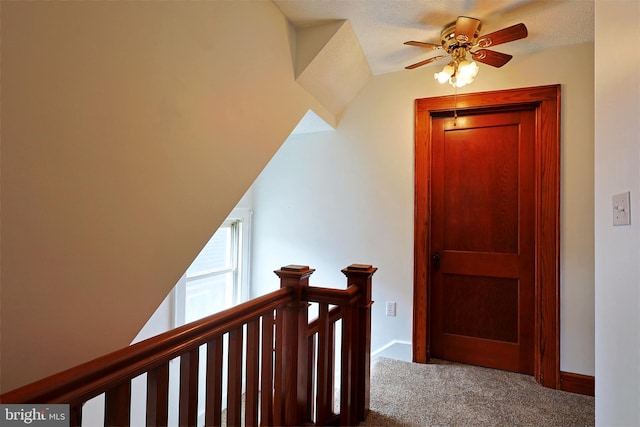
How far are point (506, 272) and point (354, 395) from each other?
1.52 m

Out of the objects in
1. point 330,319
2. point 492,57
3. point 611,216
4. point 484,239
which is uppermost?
point 492,57

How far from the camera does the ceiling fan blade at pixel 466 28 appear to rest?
1807 mm

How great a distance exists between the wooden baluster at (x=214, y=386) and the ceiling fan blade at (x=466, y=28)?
83.4 inches

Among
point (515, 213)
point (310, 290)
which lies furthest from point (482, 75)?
point (310, 290)

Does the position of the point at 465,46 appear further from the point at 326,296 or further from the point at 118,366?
the point at 118,366

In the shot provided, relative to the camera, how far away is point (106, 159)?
106cm

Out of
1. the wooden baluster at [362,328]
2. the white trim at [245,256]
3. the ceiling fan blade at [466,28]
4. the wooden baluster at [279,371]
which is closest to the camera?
the wooden baluster at [279,371]

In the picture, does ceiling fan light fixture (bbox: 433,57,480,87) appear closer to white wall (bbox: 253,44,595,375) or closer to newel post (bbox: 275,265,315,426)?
white wall (bbox: 253,44,595,375)

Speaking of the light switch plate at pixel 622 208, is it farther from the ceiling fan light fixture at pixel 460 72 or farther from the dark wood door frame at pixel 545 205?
the dark wood door frame at pixel 545 205

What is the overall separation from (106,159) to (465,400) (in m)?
2.35

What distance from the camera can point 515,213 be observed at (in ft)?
7.59

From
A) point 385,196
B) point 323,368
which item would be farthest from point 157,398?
point 385,196

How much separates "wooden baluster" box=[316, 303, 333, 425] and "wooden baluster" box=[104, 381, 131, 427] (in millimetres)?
911

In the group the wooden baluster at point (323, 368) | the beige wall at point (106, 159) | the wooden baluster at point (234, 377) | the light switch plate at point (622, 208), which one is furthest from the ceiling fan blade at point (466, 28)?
the wooden baluster at point (234, 377)
